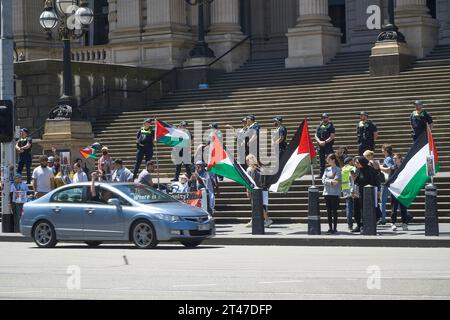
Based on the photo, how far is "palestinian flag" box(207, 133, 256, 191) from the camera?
1100 inches

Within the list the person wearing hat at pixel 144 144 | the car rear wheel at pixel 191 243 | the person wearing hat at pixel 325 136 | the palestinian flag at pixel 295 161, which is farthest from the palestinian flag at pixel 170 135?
the car rear wheel at pixel 191 243

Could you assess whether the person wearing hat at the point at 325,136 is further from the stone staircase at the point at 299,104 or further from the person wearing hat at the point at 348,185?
the person wearing hat at the point at 348,185

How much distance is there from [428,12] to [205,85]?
8.09 meters

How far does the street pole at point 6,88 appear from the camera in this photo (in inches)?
1152

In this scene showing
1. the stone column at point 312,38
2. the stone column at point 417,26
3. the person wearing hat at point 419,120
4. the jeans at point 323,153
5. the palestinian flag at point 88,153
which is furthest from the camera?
the stone column at point 312,38

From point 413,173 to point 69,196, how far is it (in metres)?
6.90

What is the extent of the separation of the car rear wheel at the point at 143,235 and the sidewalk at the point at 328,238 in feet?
7.31

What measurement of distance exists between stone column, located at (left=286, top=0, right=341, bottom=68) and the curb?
1703 centimetres

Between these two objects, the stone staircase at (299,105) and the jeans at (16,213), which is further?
the stone staircase at (299,105)

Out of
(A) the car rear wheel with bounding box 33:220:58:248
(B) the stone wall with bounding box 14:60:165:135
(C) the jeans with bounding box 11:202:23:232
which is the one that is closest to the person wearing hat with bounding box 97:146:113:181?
(C) the jeans with bounding box 11:202:23:232

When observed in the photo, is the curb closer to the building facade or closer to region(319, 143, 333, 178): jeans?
region(319, 143, 333, 178): jeans

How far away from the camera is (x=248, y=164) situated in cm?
2842

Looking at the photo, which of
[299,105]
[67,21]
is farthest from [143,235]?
[299,105]

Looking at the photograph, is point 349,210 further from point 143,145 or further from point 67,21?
point 67,21
